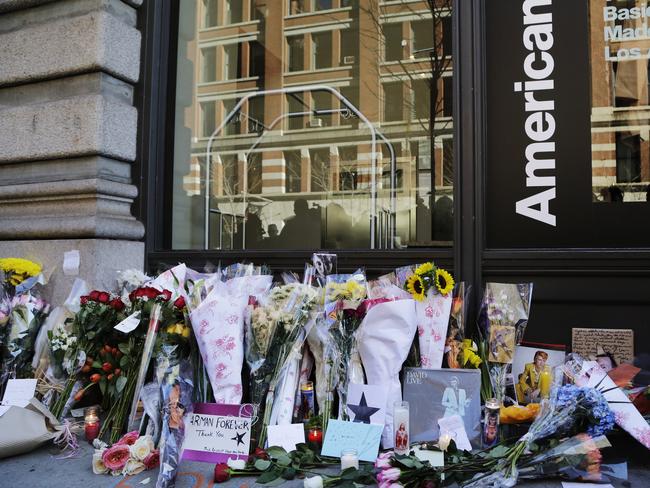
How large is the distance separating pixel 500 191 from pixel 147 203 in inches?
112

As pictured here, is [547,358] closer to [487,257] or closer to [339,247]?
[487,257]

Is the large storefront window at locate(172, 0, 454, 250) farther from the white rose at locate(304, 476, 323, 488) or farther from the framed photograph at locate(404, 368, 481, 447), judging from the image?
the white rose at locate(304, 476, 323, 488)

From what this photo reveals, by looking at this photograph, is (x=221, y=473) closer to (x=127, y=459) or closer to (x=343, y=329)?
(x=127, y=459)

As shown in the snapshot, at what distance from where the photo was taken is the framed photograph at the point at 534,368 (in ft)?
10.7

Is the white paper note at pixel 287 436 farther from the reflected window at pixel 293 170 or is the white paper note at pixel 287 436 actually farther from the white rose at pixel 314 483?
the reflected window at pixel 293 170

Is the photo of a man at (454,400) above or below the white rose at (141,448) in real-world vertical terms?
above

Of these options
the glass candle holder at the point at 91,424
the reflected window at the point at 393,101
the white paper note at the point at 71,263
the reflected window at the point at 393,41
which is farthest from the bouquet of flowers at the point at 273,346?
the reflected window at the point at 393,41

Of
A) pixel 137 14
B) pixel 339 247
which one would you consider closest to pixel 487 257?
pixel 339 247

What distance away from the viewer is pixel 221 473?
266 cm

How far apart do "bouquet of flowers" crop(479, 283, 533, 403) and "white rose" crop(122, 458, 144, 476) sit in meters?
2.01

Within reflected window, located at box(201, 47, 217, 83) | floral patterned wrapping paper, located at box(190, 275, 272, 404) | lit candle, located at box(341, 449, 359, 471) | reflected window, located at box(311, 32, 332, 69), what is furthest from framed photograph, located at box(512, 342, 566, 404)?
reflected window, located at box(201, 47, 217, 83)

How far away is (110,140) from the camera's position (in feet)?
14.4

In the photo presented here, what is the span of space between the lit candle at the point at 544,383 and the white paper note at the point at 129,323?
243cm

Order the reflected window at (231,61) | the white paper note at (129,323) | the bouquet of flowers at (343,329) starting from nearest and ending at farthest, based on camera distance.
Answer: the bouquet of flowers at (343,329) → the white paper note at (129,323) → the reflected window at (231,61)
